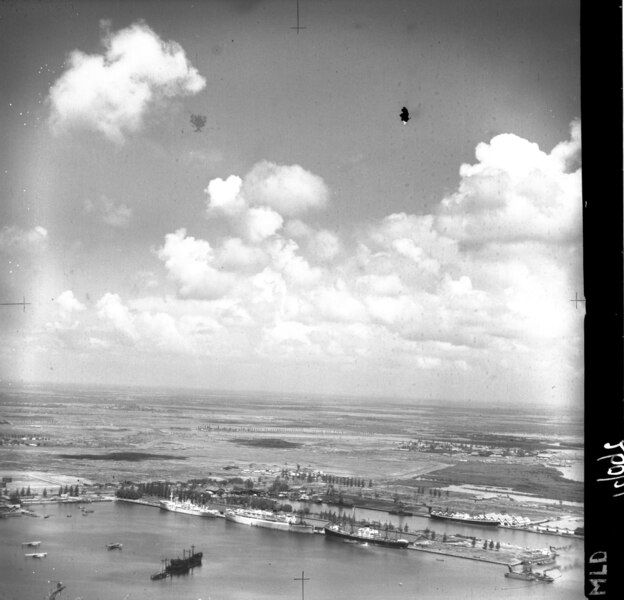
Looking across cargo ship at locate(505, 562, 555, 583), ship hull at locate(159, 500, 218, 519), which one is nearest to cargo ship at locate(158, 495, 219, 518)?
ship hull at locate(159, 500, 218, 519)

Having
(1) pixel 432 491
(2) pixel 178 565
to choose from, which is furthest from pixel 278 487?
(1) pixel 432 491

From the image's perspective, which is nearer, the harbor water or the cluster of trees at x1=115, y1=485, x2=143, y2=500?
the harbor water

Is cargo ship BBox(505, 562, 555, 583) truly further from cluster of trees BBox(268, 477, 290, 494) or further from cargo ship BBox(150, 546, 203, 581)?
cargo ship BBox(150, 546, 203, 581)

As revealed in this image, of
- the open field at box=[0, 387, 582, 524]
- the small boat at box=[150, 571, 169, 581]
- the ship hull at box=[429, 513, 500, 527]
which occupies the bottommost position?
the small boat at box=[150, 571, 169, 581]

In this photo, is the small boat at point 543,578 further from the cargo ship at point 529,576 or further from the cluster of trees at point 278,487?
the cluster of trees at point 278,487

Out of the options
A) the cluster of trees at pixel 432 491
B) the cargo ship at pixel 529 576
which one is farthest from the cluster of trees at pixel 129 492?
→ the cargo ship at pixel 529 576
